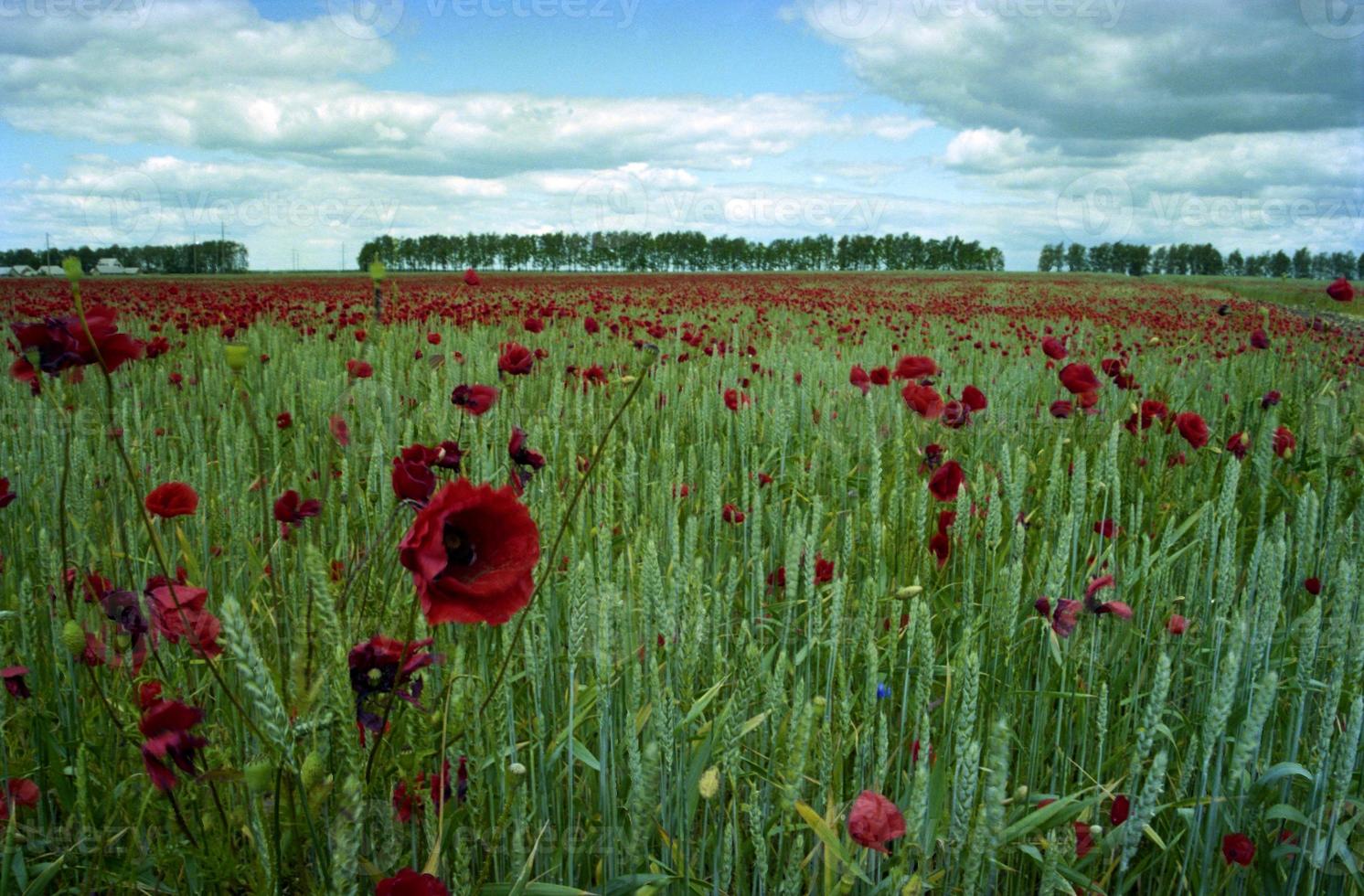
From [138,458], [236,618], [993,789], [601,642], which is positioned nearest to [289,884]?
[601,642]

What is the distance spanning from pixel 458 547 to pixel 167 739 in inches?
15.5

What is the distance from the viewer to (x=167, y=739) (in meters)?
0.86

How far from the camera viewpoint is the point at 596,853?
1.17 meters

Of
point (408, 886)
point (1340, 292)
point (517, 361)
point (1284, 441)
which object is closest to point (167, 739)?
point (408, 886)

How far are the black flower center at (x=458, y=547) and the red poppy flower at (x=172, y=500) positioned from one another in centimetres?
73

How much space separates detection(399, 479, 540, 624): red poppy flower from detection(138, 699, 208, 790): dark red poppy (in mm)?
346

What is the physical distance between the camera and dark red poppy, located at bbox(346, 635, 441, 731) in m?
0.87

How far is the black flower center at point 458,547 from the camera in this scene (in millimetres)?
751

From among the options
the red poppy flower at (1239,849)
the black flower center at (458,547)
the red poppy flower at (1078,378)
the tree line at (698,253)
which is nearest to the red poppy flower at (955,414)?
the red poppy flower at (1078,378)

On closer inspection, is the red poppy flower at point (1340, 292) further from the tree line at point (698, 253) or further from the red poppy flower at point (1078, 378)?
the tree line at point (698, 253)

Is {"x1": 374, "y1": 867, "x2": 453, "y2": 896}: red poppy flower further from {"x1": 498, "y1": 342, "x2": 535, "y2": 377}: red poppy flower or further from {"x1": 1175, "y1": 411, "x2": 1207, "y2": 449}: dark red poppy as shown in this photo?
{"x1": 1175, "y1": 411, "x2": 1207, "y2": 449}: dark red poppy

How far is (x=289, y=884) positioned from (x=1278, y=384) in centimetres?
525

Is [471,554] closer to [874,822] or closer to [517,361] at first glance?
[874,822]

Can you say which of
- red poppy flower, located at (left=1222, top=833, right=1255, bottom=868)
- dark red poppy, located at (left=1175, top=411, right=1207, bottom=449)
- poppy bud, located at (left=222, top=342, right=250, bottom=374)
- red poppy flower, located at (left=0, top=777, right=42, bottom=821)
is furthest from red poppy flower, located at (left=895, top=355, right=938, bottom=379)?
red poppy flower, located at (left=0, top=777, right=42, bottom=821)
